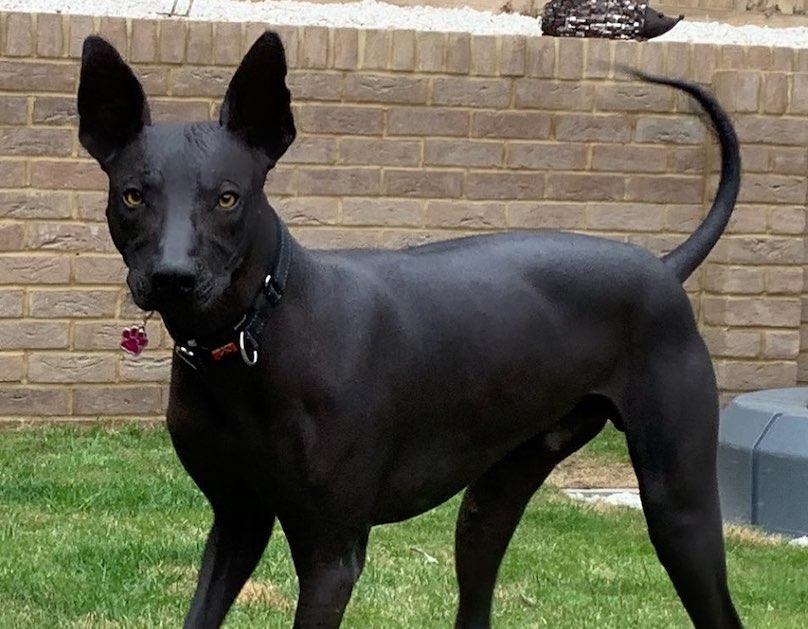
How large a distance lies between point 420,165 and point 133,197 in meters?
5.59

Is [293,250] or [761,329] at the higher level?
[293,250]

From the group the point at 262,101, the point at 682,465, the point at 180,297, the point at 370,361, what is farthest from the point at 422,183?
the point at 180,297

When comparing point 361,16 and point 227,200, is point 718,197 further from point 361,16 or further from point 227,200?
point 361,16

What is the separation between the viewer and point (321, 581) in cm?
388

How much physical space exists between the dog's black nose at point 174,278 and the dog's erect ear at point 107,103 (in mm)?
417

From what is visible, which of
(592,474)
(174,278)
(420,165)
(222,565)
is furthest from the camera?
(420,165)

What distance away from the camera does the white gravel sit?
9.48 m

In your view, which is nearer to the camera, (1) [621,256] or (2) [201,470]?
(2) [201,470]

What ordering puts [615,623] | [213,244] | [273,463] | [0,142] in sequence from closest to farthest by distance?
[213,244] → [273,463] → [615,623] → [0,142]

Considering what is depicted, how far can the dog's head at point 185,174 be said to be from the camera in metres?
3.51

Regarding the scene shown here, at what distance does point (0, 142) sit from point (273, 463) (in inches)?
210

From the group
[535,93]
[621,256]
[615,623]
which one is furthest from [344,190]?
[621,256]

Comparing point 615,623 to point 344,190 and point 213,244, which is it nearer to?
point 213,244

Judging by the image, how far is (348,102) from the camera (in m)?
9.03
